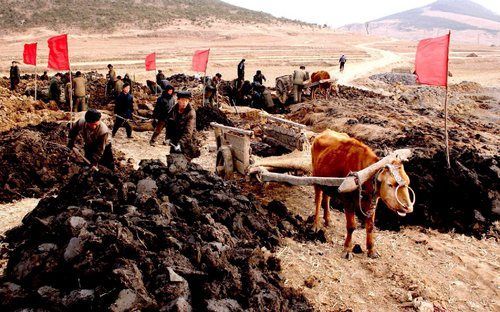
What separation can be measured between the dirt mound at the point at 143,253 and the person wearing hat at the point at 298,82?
1289cm

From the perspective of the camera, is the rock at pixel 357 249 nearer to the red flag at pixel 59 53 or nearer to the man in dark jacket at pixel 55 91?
the red flag at pixel 59 53

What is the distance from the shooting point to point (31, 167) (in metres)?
8.31

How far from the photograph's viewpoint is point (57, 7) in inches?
2544

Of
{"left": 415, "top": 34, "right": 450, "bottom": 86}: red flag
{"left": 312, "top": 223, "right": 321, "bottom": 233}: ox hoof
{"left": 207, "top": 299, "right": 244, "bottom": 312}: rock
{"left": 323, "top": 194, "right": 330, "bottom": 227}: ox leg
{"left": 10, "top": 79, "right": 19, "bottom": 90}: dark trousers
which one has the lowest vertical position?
{"left": 312, "top": 223, "right": 321, "bottom": 233}: ox hoof

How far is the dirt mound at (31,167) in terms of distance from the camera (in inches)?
308

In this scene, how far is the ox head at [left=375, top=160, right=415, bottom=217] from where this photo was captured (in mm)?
4777

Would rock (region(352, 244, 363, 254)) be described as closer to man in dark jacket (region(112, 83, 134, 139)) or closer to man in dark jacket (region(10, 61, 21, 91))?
man in dark jacket (region(112, 83, 134, 139))

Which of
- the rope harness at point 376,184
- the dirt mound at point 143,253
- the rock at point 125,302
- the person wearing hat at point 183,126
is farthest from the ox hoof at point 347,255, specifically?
the person wearing hat at point 183,126

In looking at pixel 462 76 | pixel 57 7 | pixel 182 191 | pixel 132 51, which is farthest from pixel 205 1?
pixel 182 191

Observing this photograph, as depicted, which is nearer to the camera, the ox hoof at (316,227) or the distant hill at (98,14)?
the ox hoof at (316,227)

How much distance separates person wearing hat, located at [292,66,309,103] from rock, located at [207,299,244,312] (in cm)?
1512

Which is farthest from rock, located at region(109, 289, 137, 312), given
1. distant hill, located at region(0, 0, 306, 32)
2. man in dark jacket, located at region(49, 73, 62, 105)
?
distant hill, located at region(0, 0, 306, 32)

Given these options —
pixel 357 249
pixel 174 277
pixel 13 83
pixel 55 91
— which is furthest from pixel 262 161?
pixel 13 83

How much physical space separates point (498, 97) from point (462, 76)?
14039mm
